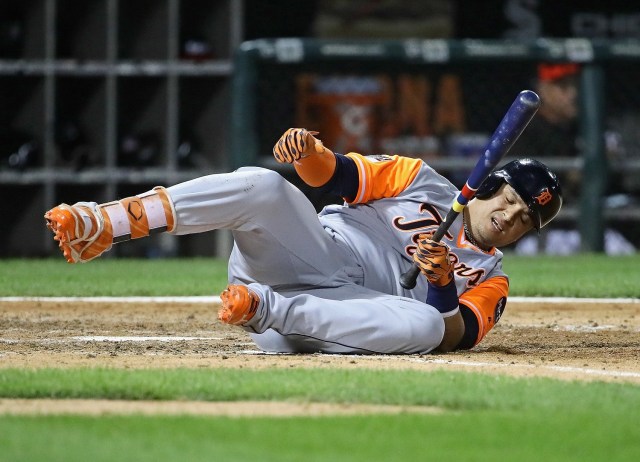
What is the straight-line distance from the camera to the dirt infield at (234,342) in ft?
14.9

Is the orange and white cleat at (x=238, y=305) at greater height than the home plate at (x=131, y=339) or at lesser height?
greater

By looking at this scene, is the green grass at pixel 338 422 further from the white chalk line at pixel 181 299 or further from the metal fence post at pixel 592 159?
the metal fence post at pixel 592 159

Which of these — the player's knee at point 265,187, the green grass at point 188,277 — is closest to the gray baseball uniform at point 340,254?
the player's knee at point 265,187

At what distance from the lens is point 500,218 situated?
16.2 ft

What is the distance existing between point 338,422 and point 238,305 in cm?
112

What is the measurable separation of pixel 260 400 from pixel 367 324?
1.06 m

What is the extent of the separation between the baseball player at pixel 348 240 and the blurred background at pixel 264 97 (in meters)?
5.29

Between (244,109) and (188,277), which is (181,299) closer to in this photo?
(188,277)

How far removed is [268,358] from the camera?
4738 mm

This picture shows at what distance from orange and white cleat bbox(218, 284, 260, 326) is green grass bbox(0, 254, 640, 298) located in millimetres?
2913

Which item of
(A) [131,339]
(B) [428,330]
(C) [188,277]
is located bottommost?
(C) [188,277]

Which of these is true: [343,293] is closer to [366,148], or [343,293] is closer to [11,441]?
[11,441]

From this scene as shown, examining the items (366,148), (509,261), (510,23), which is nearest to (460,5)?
(510,23)

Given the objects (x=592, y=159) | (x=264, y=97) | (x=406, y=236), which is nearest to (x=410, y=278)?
(x=406, y=236)
